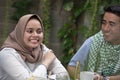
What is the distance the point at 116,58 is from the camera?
10.3 feet

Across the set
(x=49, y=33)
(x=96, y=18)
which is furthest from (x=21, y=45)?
(x=49, y=33)

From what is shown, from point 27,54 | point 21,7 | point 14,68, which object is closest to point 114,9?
point 27,54

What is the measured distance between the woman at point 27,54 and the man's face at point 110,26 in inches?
16.0

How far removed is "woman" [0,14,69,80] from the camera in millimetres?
2885

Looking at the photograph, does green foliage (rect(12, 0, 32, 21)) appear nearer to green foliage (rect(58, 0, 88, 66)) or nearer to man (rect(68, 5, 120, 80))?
green foliage (rect(58, 0, 88, 66))

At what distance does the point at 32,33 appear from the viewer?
10.0 feet

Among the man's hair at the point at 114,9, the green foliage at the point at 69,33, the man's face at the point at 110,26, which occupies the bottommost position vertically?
the green foliage at the point at 69,33

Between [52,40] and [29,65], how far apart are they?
→ 2.54 metres

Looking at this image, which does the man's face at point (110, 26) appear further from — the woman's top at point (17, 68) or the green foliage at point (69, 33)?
the green foliage at point (69, 33)

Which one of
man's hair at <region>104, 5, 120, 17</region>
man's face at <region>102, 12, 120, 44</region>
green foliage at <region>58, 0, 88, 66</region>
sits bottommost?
green foliage at <region>58, 0, 88, 66</region>

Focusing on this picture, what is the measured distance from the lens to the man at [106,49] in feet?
9.68

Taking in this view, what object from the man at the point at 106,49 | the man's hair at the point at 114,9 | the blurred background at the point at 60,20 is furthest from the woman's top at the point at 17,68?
the blurred background at the point at 60,20

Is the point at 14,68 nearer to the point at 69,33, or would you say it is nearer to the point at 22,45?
the point at 22,45

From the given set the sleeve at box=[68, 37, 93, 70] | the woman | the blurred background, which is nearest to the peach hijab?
the woman
